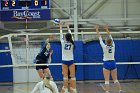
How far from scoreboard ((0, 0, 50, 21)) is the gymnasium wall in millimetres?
1514

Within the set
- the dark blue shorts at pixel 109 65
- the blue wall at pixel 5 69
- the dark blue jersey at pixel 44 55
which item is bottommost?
the blue wall at pixel 5 69

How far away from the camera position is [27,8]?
60.1 feet

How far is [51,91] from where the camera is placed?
779 centimetres

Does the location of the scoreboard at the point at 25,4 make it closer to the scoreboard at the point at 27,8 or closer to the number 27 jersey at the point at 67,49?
the scoreboard at the point at 27,8

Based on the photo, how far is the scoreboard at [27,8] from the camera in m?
18.4

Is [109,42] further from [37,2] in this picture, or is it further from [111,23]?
[111,23]

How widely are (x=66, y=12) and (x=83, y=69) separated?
3228 millimetres

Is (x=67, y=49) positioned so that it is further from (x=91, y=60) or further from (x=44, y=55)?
(x=91, y=60)

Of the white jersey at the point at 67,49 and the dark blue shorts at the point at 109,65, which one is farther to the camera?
the dark blue shorts at the point at 109,65

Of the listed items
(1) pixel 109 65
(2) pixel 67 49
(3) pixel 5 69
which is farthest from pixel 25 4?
(1) pixel 109 65

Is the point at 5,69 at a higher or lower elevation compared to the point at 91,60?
lower

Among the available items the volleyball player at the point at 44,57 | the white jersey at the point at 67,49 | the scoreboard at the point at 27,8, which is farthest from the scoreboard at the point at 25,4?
the white jersey at the point at 67,49

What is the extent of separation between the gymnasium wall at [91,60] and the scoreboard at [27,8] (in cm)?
151

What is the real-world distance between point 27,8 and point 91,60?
12.9 ft
